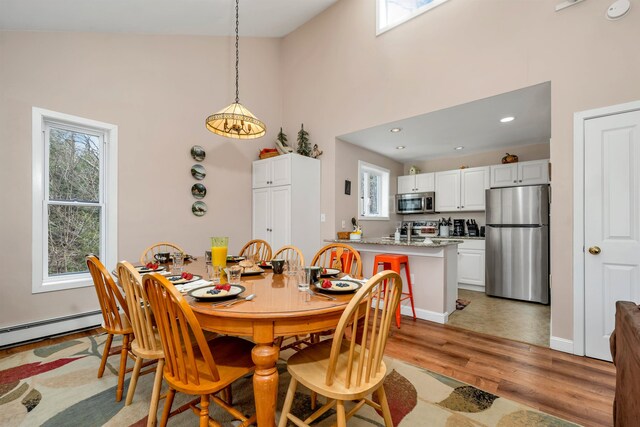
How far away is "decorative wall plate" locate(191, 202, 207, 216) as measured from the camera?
3736mm

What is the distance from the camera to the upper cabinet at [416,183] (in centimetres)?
530

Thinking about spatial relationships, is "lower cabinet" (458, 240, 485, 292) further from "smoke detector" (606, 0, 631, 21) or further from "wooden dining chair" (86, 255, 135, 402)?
"wooden dining chair" (86, 255, 135, 402)

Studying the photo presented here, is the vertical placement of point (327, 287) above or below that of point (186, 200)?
below

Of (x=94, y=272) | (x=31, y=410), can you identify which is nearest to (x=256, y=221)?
(x=94, y=272)

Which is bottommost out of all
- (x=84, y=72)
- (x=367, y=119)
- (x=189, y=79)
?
(x=367, y=119)

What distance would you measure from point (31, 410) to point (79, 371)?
1.39 ft

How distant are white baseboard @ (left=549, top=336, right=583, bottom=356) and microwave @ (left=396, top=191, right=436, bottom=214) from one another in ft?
9.80

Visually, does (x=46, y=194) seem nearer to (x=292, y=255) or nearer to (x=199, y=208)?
(x=199, y=208)

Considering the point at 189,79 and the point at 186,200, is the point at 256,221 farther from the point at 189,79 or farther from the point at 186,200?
the point at 189,79

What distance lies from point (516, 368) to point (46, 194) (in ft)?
14.7

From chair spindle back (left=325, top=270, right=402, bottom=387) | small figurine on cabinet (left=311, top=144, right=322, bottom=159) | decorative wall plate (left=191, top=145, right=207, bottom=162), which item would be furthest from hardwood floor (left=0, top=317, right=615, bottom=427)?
small figurine on cabinet (left=311, top=144, right=322, bottom=159)

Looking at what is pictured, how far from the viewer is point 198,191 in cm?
377

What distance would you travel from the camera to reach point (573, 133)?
2.39 m

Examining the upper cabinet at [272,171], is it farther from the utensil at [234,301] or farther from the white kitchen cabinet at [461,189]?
the white kitchen cabinet at [461,189]
